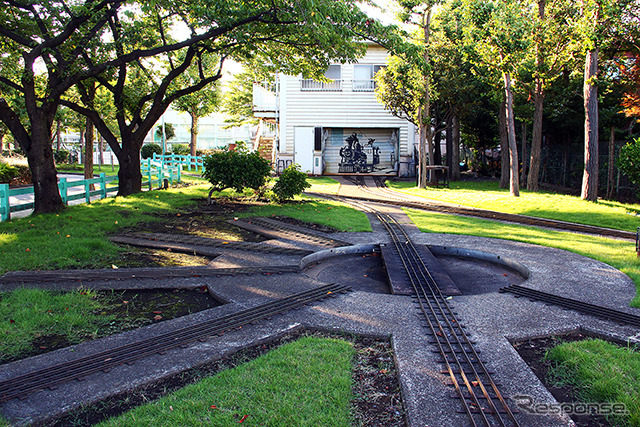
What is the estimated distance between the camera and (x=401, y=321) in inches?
210

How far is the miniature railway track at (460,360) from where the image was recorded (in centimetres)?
343

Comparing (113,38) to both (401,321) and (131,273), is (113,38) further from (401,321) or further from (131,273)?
(401,321)

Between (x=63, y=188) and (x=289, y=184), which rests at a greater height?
(x=289, y=184)

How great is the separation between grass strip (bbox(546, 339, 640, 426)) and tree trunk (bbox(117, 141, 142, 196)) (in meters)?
14.7

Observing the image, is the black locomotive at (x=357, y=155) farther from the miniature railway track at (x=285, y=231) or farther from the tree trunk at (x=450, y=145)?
the miniature railway track at (x=285, y=231)

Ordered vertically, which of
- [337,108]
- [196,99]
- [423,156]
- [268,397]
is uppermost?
[196,99]

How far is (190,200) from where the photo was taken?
15.3 m

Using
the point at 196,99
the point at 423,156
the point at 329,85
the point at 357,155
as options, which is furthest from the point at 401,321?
the point at 196,99

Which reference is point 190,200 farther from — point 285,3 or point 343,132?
point 343,132

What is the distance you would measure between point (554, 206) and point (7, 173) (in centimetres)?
2139

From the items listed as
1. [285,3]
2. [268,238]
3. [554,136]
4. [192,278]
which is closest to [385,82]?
[554,136]

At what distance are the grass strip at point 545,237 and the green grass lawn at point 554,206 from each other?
90.9 inches

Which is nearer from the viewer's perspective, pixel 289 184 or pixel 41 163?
pixel 41 163

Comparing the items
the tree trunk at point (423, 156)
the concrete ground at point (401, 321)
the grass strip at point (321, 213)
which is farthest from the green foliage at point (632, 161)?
the grass strip at point (321, 213)
